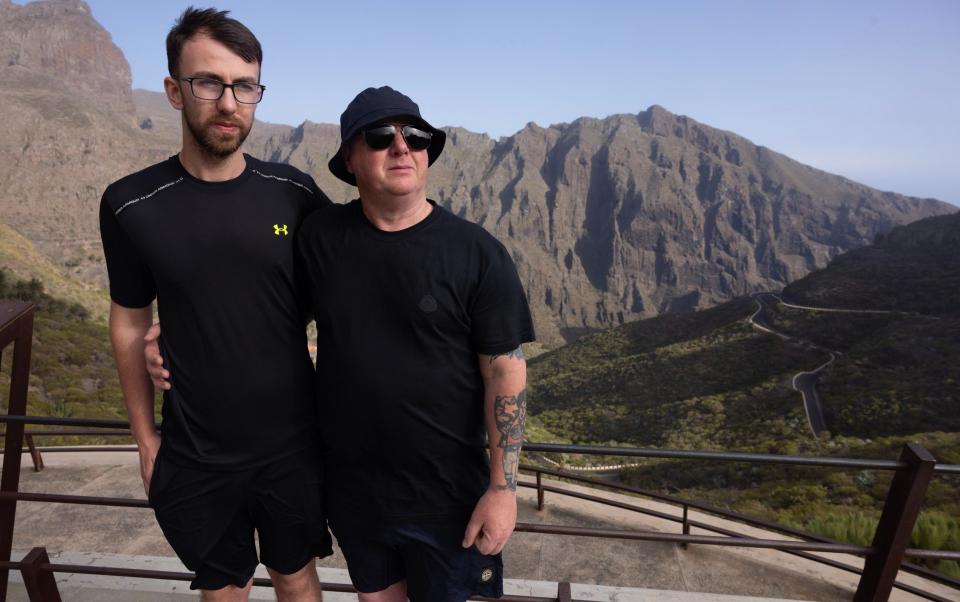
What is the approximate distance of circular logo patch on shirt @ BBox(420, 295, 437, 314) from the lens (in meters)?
2.12

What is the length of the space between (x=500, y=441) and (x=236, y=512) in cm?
119

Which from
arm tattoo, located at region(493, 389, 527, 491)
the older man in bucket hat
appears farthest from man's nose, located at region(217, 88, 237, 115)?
arm tattoo, located at region(493, 389, 527, 491)

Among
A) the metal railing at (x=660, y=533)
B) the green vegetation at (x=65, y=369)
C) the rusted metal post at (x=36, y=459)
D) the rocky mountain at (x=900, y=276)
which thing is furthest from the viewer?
the rocky mountain at (x=900, y=276)

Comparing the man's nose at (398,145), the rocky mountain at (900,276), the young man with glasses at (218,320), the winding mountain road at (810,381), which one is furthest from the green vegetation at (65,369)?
the rocky mountain at (900,276)

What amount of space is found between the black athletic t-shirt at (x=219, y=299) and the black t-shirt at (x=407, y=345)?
0.14m

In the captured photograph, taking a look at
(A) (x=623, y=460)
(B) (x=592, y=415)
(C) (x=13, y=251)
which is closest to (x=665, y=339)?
(B) (x=592, y=415)

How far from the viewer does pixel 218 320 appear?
227cm

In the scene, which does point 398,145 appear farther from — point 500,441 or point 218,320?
point 500,441

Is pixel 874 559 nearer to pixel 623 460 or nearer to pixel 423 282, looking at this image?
pixel 423 282

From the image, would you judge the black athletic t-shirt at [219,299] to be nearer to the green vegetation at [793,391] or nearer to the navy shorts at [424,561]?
the navy shorts at [424,561]

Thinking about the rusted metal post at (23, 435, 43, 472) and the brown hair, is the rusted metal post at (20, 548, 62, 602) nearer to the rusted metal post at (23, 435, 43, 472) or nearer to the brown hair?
the brown hair

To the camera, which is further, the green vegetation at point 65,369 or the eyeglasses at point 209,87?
the green vegetation at point 65,369

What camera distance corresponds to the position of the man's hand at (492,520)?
2236 millimetres

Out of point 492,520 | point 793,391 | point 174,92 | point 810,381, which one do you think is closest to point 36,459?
point 174,92
